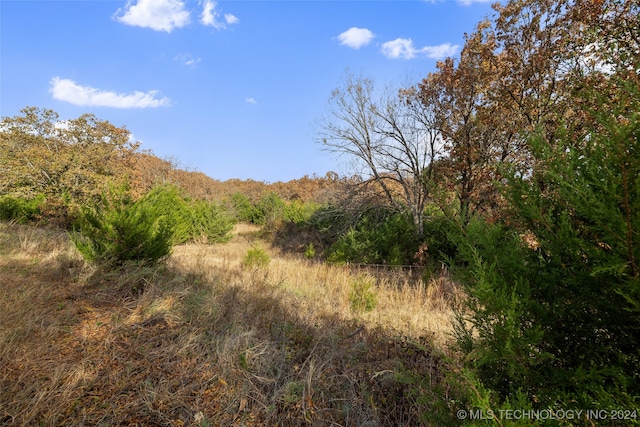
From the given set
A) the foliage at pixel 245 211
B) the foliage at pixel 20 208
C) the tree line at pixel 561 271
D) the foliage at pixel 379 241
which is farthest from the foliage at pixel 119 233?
the foliage at pixel 245 211

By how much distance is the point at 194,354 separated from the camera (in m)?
3.04

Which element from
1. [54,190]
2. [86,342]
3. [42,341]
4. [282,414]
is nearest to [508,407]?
Result: [282,414]

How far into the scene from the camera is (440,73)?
875 centimetres

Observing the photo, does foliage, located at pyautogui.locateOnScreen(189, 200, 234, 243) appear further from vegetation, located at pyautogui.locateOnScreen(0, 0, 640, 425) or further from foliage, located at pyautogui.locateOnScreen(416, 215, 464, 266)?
foliage, located at pyautogui.locateOnScreen(416, 215, 464, 266)

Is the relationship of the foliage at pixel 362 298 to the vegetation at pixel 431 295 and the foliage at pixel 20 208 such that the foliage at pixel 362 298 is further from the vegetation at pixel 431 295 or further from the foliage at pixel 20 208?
the foliage at pixel 20 208

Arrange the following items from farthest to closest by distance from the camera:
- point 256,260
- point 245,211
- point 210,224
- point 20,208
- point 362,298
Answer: point 245,211
point 210,224
point 20,208
point 256,260
point 362,298

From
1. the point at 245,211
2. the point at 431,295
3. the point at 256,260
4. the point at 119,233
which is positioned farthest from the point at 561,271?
the point at 245,211

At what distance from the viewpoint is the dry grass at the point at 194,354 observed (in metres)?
2.36

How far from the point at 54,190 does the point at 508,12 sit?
51.7 feet

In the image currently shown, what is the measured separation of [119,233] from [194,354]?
9.34 feet

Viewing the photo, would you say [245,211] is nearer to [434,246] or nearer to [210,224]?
[210,224]

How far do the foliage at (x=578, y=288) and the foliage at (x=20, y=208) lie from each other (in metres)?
13.8

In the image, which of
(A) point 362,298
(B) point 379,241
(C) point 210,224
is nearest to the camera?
(A) point 362,298

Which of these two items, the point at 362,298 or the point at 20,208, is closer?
the point at 362,298
